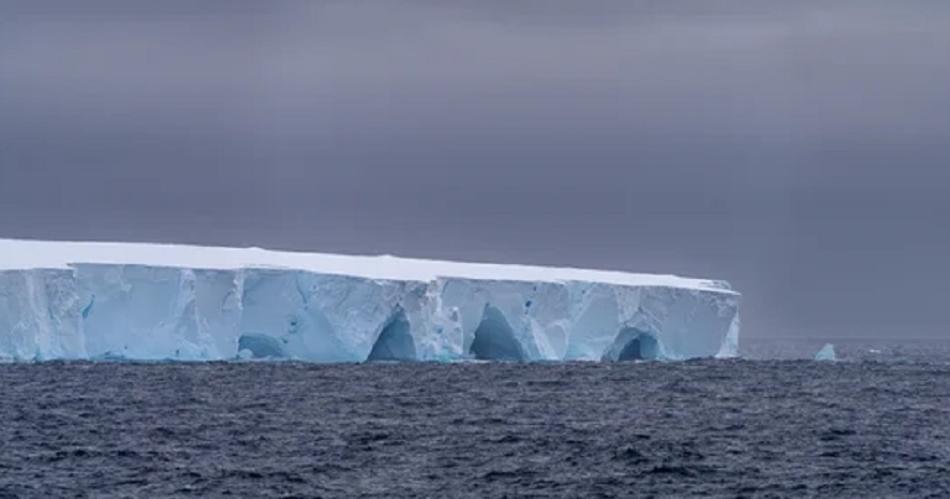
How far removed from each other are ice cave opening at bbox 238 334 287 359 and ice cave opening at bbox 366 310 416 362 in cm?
181

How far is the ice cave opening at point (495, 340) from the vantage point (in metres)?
34.7

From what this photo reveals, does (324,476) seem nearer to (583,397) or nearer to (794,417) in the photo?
(794,417)

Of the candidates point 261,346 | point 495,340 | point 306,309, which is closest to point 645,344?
point 495,340

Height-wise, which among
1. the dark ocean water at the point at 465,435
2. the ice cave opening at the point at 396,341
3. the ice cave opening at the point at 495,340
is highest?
the ice cave opening at the point at 495,340

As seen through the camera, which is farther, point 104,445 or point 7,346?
point 7,346

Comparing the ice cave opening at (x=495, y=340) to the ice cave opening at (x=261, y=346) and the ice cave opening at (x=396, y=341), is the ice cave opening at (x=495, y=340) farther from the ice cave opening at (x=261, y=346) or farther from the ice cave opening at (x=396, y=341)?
the ice cave opening at (x=261, y=346)

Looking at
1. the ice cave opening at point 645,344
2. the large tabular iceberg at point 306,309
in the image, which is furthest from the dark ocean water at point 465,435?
the large tabular iceberg at point 306,309

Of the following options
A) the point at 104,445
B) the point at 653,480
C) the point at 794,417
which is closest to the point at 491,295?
the point at 794,417

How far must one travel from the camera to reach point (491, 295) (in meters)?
33.8

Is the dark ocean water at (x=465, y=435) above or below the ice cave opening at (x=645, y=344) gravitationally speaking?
below

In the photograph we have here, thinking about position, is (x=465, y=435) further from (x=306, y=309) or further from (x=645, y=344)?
(x=645, y=344)

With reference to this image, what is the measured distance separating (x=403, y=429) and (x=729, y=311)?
14370 millimetres

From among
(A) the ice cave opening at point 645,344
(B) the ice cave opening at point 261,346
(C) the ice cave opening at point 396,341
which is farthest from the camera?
(A) the ice cave opening at point 645,344

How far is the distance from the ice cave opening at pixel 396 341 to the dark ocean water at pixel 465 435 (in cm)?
70
